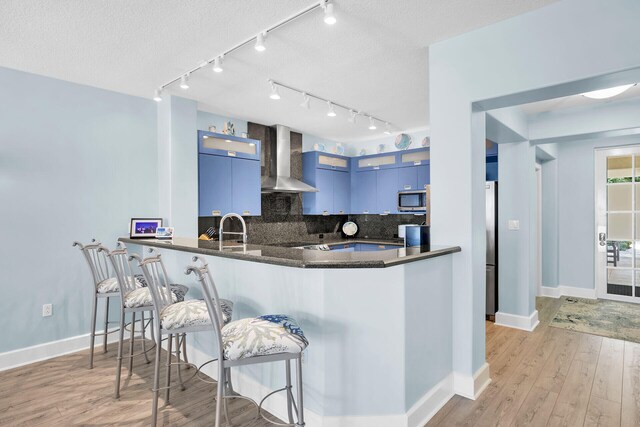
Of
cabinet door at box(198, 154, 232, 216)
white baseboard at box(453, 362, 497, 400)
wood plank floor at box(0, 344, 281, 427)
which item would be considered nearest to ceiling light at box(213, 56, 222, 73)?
cabinet door at box(198, 154, 232, 216)

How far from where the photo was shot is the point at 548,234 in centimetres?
558

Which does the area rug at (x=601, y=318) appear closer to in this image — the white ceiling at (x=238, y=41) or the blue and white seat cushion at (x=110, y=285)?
the white ceiling at (x=238, y=41)

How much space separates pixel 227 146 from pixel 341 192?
2.33 m

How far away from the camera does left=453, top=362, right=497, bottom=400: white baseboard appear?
8.20 feet

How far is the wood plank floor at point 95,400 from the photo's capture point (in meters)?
2.25

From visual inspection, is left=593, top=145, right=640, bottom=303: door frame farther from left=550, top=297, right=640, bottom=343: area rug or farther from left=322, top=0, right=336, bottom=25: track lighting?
left=322, top=0, right=336, bottom=25: track lighting

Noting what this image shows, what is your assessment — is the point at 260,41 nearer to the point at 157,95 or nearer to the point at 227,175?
the point at 157,95

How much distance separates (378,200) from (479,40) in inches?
139

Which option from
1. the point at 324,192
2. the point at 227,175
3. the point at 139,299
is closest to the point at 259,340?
the point at 139,299

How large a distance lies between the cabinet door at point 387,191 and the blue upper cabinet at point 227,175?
215 cm

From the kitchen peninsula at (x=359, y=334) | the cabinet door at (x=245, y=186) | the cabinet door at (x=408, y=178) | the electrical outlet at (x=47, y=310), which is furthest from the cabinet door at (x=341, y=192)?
the electrical outlet at (x=47, y=310)

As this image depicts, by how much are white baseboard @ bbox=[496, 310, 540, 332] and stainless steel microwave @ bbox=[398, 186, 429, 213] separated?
1676 millimetres

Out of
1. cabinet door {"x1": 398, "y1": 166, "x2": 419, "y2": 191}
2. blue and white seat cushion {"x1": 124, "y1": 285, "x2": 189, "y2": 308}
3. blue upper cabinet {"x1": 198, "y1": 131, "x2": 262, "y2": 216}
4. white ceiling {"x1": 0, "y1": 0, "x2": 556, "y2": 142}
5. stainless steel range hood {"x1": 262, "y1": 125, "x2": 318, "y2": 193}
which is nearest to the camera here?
white ceiling {"x1": 0, "y1": 0, "x2": 556, "y2": 142}

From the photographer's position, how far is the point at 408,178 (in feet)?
17.8
